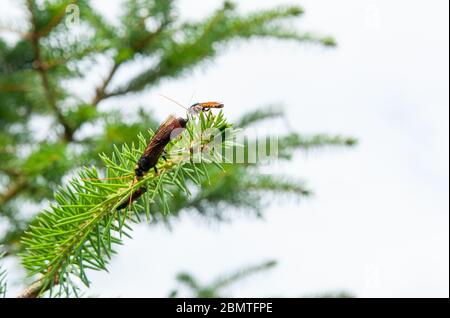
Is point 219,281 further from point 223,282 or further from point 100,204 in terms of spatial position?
point 100,204

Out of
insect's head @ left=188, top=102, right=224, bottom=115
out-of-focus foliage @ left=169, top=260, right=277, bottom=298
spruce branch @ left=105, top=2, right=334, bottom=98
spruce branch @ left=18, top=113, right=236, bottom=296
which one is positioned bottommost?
spruce branch @ left=18, top=113, right=236, bottom=296

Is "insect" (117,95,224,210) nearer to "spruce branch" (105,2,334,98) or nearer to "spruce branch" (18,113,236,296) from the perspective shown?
"spruce branch" (18,113,236,296)

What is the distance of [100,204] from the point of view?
34cm

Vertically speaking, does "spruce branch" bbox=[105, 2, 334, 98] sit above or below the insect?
above

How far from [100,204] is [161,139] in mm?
68

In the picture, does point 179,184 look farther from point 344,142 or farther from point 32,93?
point 32,93

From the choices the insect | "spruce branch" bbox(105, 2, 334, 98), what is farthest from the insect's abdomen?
"spruce branch" bbox(105, 2, 334, 98)

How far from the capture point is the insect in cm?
30

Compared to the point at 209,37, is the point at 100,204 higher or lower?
lower

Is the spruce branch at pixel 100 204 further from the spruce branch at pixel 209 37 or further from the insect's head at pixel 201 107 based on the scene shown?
the spruce branch at pixel 209 37

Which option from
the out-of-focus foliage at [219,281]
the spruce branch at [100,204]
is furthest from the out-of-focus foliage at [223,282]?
the spruce branch at [100,204]

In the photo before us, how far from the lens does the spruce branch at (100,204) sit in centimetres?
33

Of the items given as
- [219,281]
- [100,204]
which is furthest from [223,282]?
[100,204]
